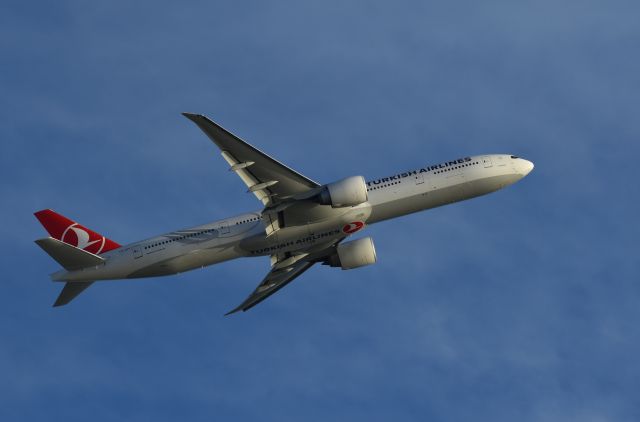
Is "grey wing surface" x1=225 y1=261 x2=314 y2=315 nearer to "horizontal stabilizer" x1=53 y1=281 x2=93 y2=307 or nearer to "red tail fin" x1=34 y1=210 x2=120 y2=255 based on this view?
"red tail fin" x1=34 y1=210 x2=120 y2=255

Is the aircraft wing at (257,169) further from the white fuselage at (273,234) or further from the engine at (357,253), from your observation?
the engine at (357,253)

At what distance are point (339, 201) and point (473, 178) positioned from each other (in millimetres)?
10774

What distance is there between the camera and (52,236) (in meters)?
66.5

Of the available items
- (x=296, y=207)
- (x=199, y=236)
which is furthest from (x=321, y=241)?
(x=199, y=236)

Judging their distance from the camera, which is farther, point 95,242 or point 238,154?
point 95,242

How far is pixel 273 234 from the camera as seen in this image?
6272cm

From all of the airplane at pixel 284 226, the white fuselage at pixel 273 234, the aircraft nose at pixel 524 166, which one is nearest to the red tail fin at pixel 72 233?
the airplane at pixel 284 226

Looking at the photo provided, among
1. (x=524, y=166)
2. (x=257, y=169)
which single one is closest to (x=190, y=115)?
(x=257, y=169)

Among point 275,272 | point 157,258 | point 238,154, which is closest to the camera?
point 238,154

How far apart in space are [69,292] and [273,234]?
48.5ft

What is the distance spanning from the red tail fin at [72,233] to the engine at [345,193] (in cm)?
1633

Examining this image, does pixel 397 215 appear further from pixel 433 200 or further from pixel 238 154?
pixel 238 154

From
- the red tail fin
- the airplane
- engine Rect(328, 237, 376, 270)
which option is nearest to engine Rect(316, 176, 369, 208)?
the airplane

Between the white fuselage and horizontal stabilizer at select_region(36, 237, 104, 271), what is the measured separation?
1.57 ft
